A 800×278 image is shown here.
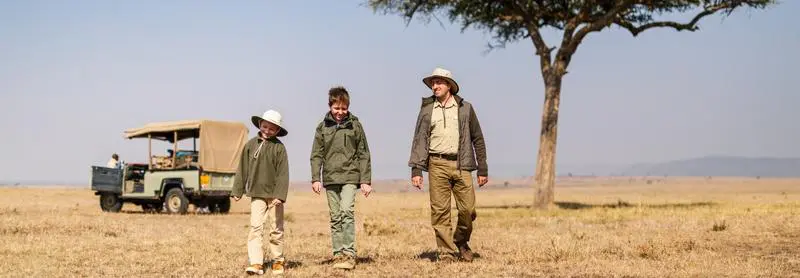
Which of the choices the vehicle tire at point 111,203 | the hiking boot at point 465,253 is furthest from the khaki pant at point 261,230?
the vehicle tire at point 111,203

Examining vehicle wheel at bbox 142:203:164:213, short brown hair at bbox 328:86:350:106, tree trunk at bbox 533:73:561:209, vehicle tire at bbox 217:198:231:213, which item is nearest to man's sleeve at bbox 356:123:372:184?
short brown hair at bbox 328:86:350:106

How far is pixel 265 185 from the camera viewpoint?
382 inches

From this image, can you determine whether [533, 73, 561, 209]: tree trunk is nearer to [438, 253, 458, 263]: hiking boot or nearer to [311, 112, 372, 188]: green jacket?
[438, 253, 458, 263]: hiking boot

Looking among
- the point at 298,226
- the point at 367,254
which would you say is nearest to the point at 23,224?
the point at 298,226

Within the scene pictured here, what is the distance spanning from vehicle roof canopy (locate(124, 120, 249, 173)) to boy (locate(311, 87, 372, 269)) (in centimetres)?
1542

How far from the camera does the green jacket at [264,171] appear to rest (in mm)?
9703

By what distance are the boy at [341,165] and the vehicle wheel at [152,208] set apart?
695 inches

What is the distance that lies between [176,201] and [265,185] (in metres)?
16.0

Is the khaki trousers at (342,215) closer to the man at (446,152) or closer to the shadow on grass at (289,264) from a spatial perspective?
the shadow on grass at (289,264)

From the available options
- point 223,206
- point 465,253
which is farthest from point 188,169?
point 465,253

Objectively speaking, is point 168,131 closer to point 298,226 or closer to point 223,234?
point 298,226

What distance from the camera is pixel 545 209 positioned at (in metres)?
27.2

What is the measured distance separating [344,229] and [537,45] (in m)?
19.1

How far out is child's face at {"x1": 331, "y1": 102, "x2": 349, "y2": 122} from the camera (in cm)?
982
